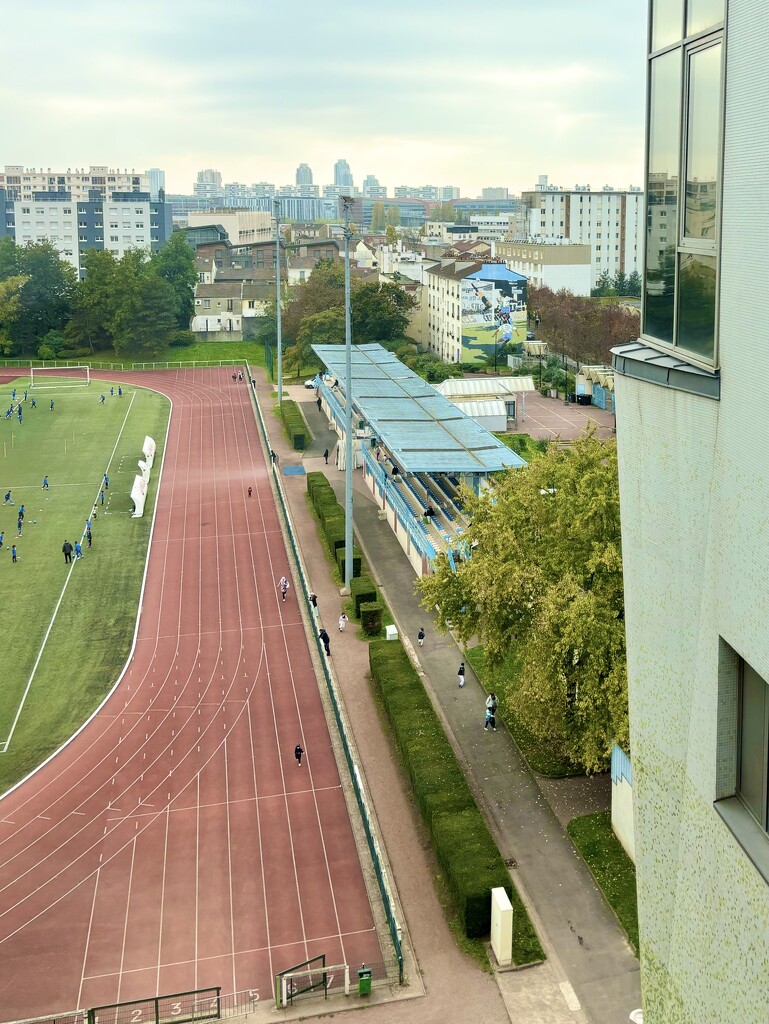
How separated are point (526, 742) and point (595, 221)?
11412 cm

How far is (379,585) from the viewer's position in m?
34.6

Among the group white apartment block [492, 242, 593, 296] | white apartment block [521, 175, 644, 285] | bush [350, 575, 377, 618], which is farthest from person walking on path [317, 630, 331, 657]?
white apartment block [521, 175, 644, 285]

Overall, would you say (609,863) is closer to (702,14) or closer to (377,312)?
(702,14)

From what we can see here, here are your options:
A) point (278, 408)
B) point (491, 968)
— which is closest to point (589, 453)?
point (491, 968)

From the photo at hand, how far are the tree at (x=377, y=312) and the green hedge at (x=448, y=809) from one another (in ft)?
185

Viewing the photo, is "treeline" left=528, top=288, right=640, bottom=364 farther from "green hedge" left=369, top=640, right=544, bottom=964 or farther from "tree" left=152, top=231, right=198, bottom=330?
"green hedge" left=369, top=640, right=544, bottom=964

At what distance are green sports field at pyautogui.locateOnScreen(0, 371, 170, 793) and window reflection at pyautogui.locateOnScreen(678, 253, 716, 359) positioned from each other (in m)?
20.0

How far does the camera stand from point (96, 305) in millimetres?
91000

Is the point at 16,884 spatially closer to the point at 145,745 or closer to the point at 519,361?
the point at 145,745

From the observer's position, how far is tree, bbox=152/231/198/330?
98.4 m

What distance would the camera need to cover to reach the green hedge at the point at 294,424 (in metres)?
55.2

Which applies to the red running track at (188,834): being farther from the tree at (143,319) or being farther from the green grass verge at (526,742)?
the tree at (143,319)

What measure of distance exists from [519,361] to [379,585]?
43345 millimetres

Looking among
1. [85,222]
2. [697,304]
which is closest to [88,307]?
[85,222]
